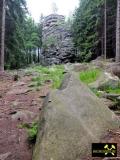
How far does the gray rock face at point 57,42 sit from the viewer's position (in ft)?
123

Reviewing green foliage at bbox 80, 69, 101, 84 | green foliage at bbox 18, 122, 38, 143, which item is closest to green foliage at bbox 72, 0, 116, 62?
green foliage at bbox 80, 69, 101, 84

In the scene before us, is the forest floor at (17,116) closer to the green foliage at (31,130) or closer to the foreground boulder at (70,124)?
the green foliage at (31,130)

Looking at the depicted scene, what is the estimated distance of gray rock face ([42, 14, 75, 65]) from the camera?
37381 millimetres

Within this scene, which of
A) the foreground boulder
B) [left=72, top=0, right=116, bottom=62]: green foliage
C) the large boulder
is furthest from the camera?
[left=72, top=0, right=116, bottom=62]: green foliage

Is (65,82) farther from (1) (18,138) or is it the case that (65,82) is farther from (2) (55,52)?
(2) (55,52)

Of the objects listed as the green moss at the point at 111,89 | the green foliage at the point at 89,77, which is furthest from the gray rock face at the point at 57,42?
the green moss at the point at 111,89

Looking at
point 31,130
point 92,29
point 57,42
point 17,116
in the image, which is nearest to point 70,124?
point 31,130

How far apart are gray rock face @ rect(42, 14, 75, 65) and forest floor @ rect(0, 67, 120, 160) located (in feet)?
88.5

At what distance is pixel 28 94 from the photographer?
29.5 feet

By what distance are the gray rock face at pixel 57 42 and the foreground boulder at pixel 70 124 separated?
103ft

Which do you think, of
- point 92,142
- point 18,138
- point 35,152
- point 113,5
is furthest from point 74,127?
point 113,5

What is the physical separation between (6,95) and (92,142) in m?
5.06

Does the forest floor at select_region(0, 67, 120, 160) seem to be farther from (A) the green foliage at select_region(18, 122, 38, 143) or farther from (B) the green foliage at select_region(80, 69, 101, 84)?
(B) the green foliage at select_region(80, 69, 101, 84)

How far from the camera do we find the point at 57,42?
129ft
